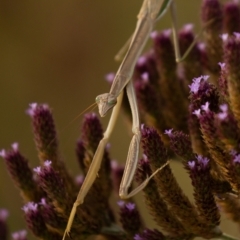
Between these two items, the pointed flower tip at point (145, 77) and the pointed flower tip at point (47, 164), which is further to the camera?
the pointed flower tip at point (145, 77)

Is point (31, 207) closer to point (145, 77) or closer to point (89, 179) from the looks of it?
point (89, 179)

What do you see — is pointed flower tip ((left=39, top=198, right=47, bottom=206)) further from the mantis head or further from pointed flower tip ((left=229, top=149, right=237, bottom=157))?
pointed flower tip ((left=229, top=149, right=237, bottom=157))

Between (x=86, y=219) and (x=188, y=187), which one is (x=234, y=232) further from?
(x=86, y=219)

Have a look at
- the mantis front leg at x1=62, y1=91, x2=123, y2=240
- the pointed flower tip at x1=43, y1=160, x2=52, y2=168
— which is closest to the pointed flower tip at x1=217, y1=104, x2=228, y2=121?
the mantis front leg at x1=62, y1=91, x2=123, y2=240

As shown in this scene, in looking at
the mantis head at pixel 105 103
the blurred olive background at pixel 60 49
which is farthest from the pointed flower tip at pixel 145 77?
the blurred olive background at pixel 60 49

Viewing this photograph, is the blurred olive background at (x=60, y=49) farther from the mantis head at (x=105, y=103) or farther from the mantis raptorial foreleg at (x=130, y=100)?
the mantis head at (x=105, y=103)

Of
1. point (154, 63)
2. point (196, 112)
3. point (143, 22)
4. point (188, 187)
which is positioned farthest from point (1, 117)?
point (196, 112)

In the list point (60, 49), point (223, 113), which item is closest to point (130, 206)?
point (223, 113)
